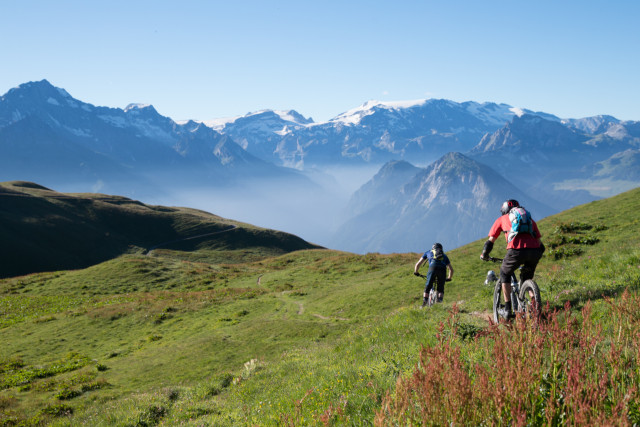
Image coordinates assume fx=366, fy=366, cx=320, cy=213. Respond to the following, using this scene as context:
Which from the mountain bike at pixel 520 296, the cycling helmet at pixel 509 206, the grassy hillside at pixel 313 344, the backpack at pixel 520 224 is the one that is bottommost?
the grassy hillside at pixel 313 344

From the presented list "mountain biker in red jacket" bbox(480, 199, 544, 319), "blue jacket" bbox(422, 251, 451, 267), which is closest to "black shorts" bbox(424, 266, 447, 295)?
"blue jacket" bbox(422, 251, 451, 267)

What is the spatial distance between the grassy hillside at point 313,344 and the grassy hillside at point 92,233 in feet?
214

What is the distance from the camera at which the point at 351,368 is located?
32.6 feet

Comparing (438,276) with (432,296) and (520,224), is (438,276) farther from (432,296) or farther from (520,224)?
(520,224)

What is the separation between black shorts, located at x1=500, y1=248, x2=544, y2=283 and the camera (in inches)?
412

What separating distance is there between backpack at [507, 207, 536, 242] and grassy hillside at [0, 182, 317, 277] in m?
108

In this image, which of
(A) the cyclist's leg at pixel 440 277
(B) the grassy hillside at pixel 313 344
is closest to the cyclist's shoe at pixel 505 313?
(B) the grassy hillside at pixel 313 344

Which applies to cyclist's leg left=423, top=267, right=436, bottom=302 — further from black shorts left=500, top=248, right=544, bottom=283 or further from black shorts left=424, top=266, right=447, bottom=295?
black shorts left=500, top=248, right=544, bottom=283

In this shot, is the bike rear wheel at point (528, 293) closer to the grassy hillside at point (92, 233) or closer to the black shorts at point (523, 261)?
the black shorts at point (523, 261)

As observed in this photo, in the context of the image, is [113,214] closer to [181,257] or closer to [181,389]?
[181,257]

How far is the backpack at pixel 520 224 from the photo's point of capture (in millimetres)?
10445

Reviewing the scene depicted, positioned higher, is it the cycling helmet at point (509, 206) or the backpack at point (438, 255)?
the cycling helmet at point (509, 206)

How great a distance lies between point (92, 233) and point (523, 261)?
142 meters

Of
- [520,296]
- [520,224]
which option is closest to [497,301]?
[520,296]
